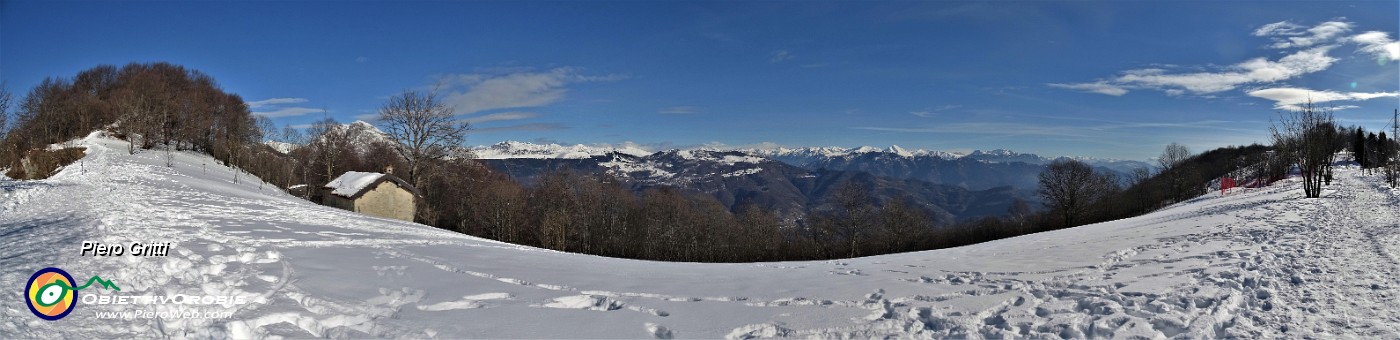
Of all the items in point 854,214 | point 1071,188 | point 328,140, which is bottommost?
point 854,214

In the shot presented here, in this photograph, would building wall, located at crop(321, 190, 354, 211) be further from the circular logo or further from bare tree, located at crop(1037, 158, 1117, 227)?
bare tree, located at crop(1037, 158, 1117, 227)

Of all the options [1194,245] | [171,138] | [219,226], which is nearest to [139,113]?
[171,138]

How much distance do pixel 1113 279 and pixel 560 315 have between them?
8.85 metres

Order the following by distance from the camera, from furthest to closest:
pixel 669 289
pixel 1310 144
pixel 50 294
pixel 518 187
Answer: pixel 518 187, pixel 1310 144, pixel 669 289, pixel 50 294

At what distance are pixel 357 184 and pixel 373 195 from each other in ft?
4.70

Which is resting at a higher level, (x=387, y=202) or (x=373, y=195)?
(x=373, y=195)

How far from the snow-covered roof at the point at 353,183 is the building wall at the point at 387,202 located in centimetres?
53

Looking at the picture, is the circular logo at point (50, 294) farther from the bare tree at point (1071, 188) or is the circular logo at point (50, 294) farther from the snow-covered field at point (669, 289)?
the bare tree at point (1071, 188)

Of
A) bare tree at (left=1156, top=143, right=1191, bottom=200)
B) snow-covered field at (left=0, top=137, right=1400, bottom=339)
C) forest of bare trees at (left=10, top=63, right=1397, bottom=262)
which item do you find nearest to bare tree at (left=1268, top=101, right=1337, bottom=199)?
forest of bare trees at (left=10, top=63, right=1397, bottom=262)

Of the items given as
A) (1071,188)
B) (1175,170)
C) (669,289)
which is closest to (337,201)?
(669,289)

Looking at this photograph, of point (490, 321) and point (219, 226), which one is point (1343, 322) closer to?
point (490, 321)

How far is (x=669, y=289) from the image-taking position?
8922 mm

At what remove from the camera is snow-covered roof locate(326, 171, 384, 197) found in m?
35.7

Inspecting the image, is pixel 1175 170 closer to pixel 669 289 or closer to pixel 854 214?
pixel 854 214
